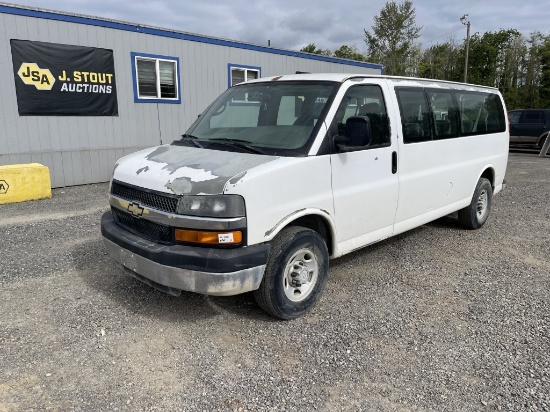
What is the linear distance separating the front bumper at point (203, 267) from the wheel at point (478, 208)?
4124 mm

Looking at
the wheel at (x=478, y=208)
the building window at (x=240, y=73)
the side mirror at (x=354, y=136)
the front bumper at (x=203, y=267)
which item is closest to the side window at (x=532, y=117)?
the building window at (x=240, y=73)

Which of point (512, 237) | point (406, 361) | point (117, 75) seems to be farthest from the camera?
point (117, 75)

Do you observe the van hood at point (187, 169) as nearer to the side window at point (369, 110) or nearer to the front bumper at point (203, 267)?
the front bumper at point (203, 267)

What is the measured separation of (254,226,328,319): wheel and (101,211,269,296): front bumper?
0.48 ft

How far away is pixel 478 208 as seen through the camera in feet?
21.3

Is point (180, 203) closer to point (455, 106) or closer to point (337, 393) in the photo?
point (337, 393)

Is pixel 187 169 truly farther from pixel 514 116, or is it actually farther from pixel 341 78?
pixel 514 116

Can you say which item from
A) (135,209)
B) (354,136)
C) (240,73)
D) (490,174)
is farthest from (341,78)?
(240,73)

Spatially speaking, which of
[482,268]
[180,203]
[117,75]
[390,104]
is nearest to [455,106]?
[390,104]

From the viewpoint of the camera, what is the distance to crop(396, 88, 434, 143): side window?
4562 millimetres

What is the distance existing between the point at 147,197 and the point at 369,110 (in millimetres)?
2236

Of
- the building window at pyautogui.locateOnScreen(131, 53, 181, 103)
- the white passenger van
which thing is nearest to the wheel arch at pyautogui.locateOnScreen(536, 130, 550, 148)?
the building window at pyautogui.locateOnScreen(131, 53, 181, 103)

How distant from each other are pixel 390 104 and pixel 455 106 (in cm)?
159

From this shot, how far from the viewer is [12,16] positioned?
28.7 feet
